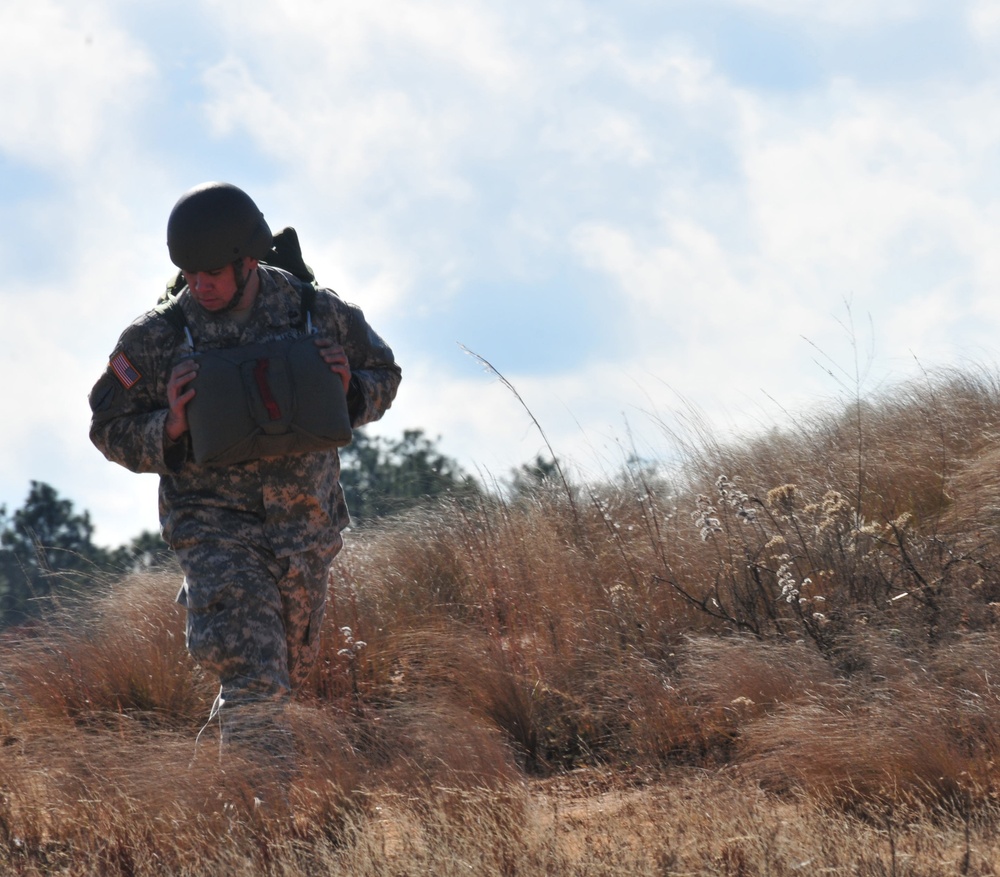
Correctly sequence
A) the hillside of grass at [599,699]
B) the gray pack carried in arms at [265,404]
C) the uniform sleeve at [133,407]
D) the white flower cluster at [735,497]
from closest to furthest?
the hillside of grass at [599,699] < the gray pack carried in arms at [265,404] < the uniform sleeve at [133,407] < the white flower cluster at [735,497]

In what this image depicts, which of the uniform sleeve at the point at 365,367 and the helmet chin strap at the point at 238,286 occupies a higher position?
the helmet chin strap at the point at 238,286

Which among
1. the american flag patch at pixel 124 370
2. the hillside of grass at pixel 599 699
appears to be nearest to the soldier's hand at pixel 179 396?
the american flag patch at pixel 124 370

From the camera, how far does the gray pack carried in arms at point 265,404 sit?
13.1ft

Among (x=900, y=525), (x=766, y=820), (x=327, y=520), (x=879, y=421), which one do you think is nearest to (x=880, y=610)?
(x=900, y=525)

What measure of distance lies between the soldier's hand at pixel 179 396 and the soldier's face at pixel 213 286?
21cm

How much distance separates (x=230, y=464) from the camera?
4.11 m

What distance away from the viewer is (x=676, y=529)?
22.4 ft

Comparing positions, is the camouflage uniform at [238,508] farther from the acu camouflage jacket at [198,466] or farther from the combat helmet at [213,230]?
the combat helmet at [213,230]

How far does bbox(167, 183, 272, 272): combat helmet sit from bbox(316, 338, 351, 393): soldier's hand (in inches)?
14.1

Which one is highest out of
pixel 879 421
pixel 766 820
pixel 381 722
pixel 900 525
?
pixel 879 421

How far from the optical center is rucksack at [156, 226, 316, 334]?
4.25 metres

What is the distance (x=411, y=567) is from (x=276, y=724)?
11.3 ft

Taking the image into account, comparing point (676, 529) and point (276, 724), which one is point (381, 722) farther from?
point (676, 529)

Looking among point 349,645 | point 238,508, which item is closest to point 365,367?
point 238,508
